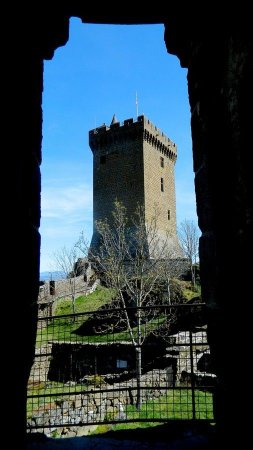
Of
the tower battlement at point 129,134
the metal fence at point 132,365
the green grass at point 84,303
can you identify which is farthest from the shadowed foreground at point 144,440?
the tower battlement at point 129,134

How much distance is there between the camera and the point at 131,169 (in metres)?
36.2

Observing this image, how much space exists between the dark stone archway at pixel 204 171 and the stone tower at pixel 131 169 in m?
32.7

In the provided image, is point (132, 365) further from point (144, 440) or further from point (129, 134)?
point (129, 134)

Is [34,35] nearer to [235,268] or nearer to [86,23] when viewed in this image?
[86,23]

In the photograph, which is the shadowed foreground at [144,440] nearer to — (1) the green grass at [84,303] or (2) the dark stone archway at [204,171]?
(2) the dark stone archway at [204,171]

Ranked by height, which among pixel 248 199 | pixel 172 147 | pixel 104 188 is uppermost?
pixel 172 147

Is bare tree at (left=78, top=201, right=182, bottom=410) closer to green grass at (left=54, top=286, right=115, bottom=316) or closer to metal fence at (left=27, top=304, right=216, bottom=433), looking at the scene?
metal fence at (left=27, top=304, right=216, bottom=433)

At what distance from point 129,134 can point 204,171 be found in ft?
116

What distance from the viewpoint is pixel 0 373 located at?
142 cm

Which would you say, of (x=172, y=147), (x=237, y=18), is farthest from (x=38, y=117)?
(x=172, y=147)

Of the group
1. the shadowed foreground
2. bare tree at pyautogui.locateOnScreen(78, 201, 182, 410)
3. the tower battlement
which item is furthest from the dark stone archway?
the tower battlement

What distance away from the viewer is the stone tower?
116 ft

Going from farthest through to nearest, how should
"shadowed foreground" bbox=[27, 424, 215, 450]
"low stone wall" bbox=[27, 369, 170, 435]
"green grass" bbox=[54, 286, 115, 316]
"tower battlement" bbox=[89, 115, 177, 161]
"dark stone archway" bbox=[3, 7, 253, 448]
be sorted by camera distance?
"tower battlement" bbox=[89, 115, 177, 161]
"green grass" bbox=[54, 286, 115, 316]
"low stone wall" bbox=[27, 369, 170, 435]
"shadowed foreground" bbox=[27, 424, 215, 450]
"dark stone archway" bbox=[3, 7, 253, 448]

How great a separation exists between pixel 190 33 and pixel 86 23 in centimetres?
64
